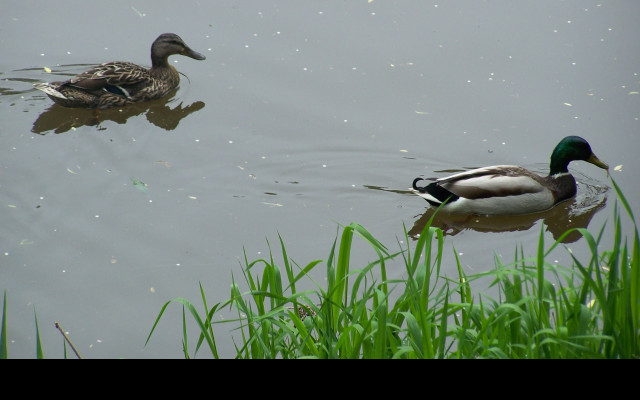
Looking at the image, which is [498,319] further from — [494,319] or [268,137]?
[268,137]

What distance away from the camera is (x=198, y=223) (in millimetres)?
5695

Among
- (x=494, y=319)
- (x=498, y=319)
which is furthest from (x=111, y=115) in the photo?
(x=498, y=319)

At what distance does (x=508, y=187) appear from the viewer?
6.14 m

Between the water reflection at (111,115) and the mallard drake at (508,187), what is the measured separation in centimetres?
254

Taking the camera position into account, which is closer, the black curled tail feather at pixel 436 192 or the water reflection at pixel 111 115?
the black curled tail feather at pixel 436 192

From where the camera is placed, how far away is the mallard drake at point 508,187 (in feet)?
20.2

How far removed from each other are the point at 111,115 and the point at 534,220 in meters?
4.16

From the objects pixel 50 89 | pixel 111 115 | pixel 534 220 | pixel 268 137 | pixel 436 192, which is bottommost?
pixel 534 220

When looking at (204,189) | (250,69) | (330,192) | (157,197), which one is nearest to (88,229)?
(157,197)

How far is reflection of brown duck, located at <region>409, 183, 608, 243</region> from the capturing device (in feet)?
20.2

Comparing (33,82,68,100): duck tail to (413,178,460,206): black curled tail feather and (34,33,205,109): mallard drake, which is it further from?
(413,178,460,206): black curled tail feather

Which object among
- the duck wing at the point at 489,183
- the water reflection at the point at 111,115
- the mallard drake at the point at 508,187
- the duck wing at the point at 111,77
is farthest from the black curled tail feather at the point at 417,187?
the duck wing at the point at 111,77

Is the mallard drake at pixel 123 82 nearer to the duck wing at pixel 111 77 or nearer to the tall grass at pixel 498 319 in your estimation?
the duck wing at pixel 111 77

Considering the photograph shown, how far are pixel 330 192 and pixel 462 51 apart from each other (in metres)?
2.92
